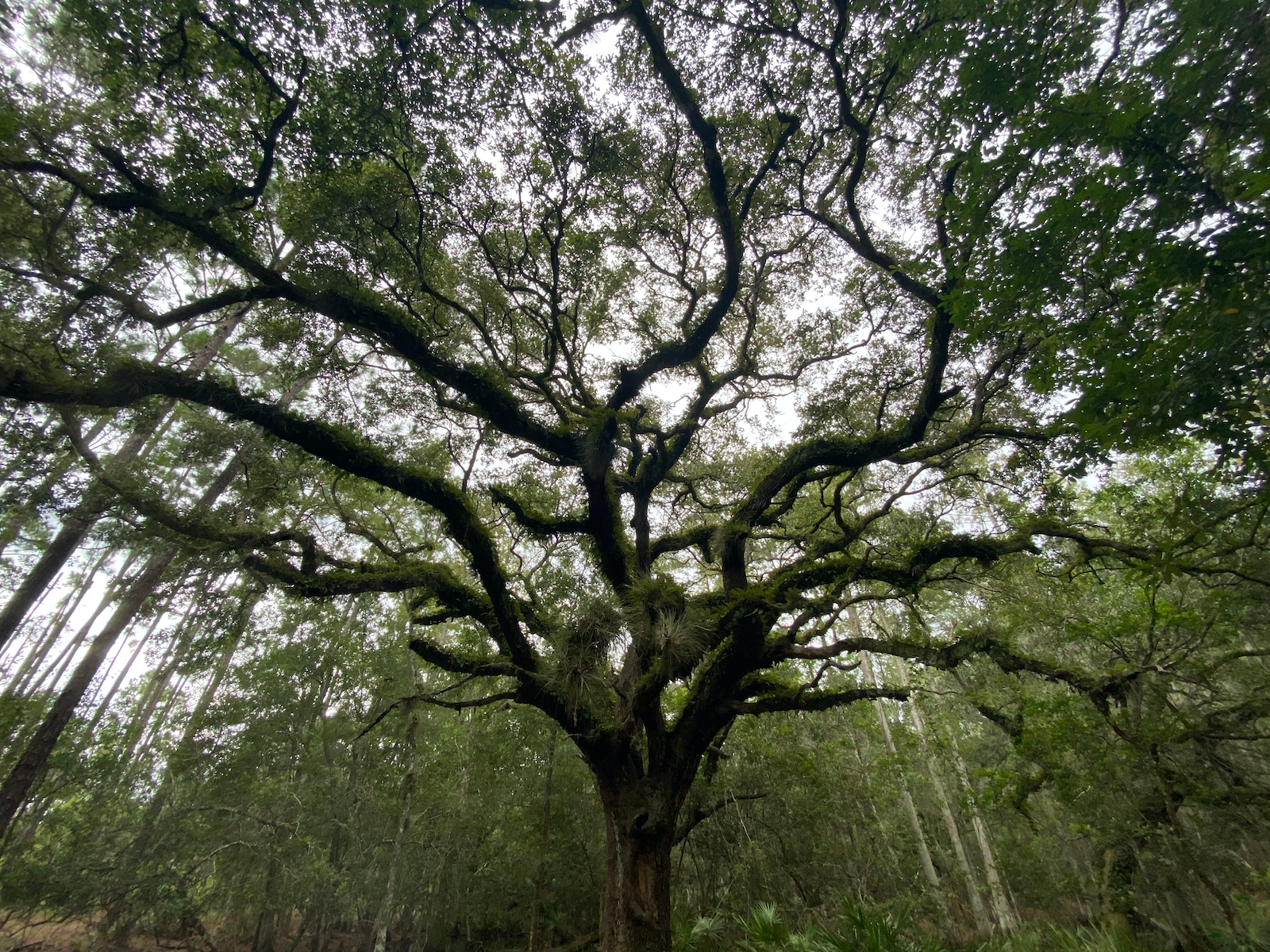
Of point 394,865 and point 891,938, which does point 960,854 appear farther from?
point 394,865

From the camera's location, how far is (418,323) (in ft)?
21.6

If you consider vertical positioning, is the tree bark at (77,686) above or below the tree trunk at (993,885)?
above

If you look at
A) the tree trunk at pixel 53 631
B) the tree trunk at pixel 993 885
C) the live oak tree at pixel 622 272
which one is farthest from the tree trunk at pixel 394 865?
the tree trunk at pixel 53 631

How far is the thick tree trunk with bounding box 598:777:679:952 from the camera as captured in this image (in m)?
5.30

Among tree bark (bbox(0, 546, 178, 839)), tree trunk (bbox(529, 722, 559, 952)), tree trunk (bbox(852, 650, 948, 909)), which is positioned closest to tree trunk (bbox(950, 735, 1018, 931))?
tree trunk (bbox(852, 650, 948, 909))

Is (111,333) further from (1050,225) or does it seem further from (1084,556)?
(1084,556)

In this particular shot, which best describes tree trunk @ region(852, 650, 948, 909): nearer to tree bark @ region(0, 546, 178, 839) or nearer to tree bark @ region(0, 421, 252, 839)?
tree bark @ region(0, 421, 252, 839)

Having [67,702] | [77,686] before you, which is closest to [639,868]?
[67,702]

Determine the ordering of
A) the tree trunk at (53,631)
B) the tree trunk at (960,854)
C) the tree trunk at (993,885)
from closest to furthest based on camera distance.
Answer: the tree trunk at (993,885)
the tree trunk at (960,854)
the tree trunk at (53,631)

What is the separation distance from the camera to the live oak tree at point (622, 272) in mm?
3566

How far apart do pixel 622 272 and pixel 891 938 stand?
827cm

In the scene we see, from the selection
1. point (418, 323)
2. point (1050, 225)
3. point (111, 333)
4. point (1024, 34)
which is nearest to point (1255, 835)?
point (1050, 225)

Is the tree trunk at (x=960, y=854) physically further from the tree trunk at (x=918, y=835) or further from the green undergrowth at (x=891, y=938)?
the green undergrowth at (x=891, y=938)

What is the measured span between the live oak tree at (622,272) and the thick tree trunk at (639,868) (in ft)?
0.12
